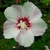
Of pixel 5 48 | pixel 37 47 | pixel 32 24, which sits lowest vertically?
pixel 5 48

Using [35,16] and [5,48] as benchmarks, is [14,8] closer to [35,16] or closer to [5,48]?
[35,16]

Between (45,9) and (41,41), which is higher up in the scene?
(41,41)

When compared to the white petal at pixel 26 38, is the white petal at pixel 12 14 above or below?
above

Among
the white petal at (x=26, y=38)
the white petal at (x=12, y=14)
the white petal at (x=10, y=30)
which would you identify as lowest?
the white petal at (x=26, y=38)

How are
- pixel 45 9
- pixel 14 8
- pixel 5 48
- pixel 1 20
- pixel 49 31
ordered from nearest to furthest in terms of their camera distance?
pixel 14 8
pixel 49 31
pixel 5 48
pixel 1 20
pixel 45 9

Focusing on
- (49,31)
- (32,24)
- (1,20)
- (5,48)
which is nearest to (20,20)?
(32,24)
